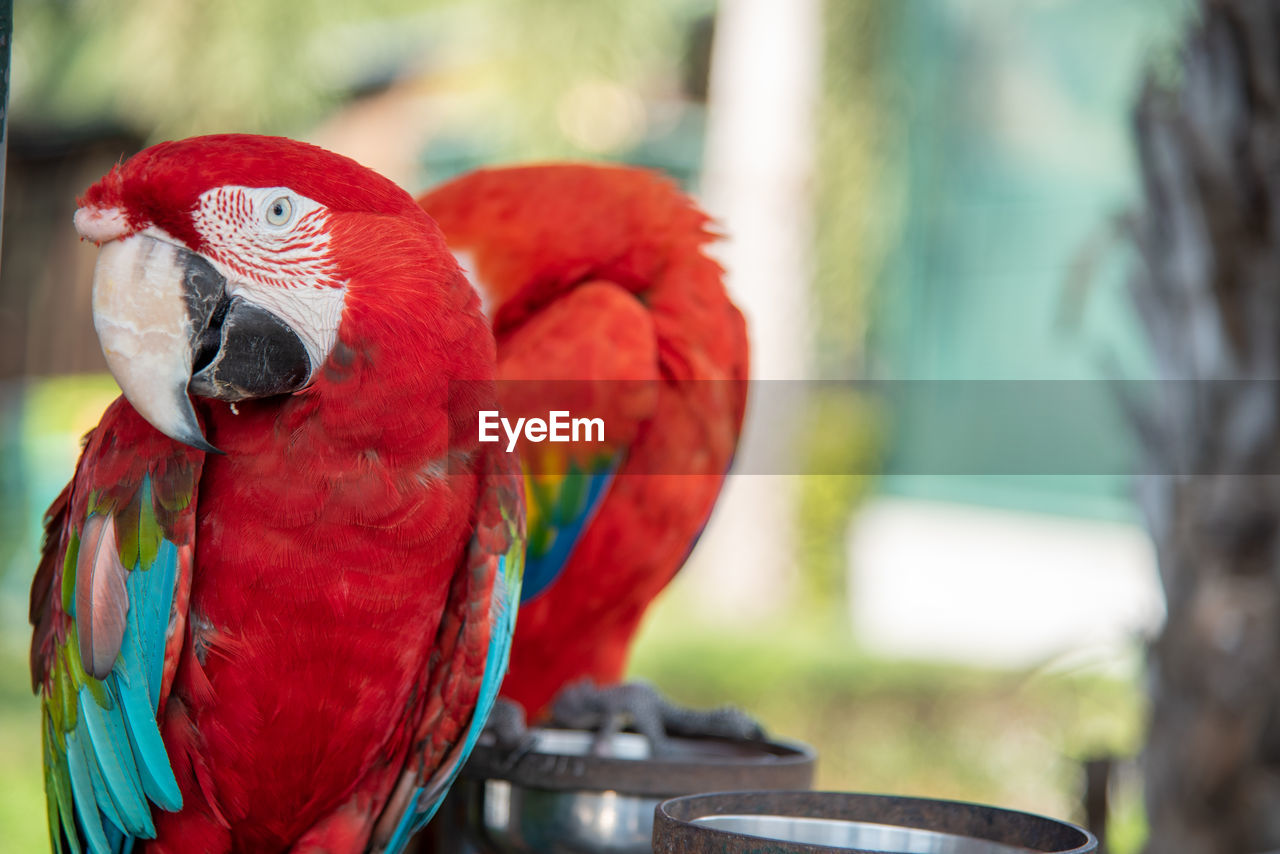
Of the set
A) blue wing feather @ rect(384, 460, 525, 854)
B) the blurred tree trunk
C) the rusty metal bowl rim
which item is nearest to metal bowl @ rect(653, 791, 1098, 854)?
the rusty metal bowl rim

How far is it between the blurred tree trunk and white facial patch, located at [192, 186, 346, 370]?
127 cm

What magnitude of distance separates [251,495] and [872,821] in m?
0.44

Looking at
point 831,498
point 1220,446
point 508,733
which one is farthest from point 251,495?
point 831,498

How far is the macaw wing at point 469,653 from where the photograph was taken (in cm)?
83

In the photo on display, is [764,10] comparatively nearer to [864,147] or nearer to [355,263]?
[864,147]

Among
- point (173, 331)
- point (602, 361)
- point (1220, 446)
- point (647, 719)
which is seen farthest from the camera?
point (1220, 446)

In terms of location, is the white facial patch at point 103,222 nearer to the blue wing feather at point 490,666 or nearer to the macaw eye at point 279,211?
the macaw eye at point 279,211

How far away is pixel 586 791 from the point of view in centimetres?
84

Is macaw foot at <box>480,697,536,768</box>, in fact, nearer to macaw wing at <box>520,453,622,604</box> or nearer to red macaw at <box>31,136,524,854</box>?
red macaw at <box>31,136,524,854</box>

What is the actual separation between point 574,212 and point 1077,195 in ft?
12.9

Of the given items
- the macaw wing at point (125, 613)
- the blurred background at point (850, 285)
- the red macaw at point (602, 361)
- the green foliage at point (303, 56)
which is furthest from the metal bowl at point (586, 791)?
the green foliage at point (303, 56)

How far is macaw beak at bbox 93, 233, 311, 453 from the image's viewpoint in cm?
68

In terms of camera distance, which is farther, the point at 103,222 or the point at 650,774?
the point at 650,774

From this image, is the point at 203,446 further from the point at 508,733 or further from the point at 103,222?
the point at 508,733
